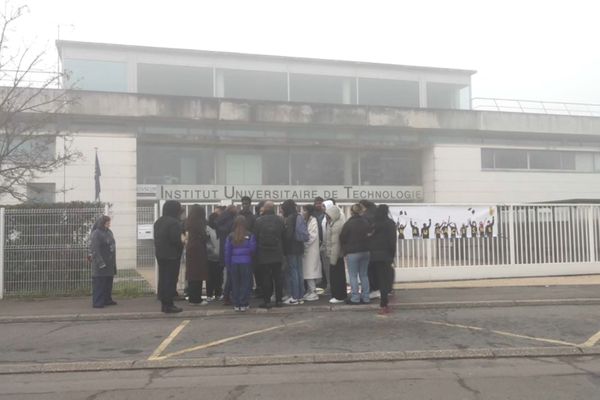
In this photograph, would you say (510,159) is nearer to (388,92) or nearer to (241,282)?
(388,92)

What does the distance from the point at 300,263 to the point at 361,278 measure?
107 centimetres

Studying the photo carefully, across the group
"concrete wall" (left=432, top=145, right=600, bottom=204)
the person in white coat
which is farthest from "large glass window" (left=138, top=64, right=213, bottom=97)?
the person in white coat

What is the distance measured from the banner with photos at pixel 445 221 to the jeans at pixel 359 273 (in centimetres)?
296

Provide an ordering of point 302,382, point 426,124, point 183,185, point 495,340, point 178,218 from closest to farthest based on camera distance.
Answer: point 302,382
point 495,340
point 178,218
point 183,185
point 426,124

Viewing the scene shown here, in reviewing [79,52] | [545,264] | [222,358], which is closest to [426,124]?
[545,264]

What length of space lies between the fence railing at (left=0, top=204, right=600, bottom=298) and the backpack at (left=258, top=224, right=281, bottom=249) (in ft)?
9.21

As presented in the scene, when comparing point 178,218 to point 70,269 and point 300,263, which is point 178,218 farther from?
point 70,269

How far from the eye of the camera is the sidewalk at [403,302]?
8.88 m

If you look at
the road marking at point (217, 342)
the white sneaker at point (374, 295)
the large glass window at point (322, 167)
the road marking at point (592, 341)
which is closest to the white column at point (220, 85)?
the large glass window at point (322, 167)

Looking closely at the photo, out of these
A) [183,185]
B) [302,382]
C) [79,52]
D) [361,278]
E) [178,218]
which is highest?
[79,52]

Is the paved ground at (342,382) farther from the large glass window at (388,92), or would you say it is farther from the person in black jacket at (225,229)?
the large glass window at (388,92)

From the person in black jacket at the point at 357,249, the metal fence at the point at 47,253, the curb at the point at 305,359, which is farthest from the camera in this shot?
the metal fence at the point at 47,253

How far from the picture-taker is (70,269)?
10992mm

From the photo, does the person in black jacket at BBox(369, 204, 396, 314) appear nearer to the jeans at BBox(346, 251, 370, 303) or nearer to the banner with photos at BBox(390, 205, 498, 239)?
the jeans at BBox(346, 251, 370, 303)
